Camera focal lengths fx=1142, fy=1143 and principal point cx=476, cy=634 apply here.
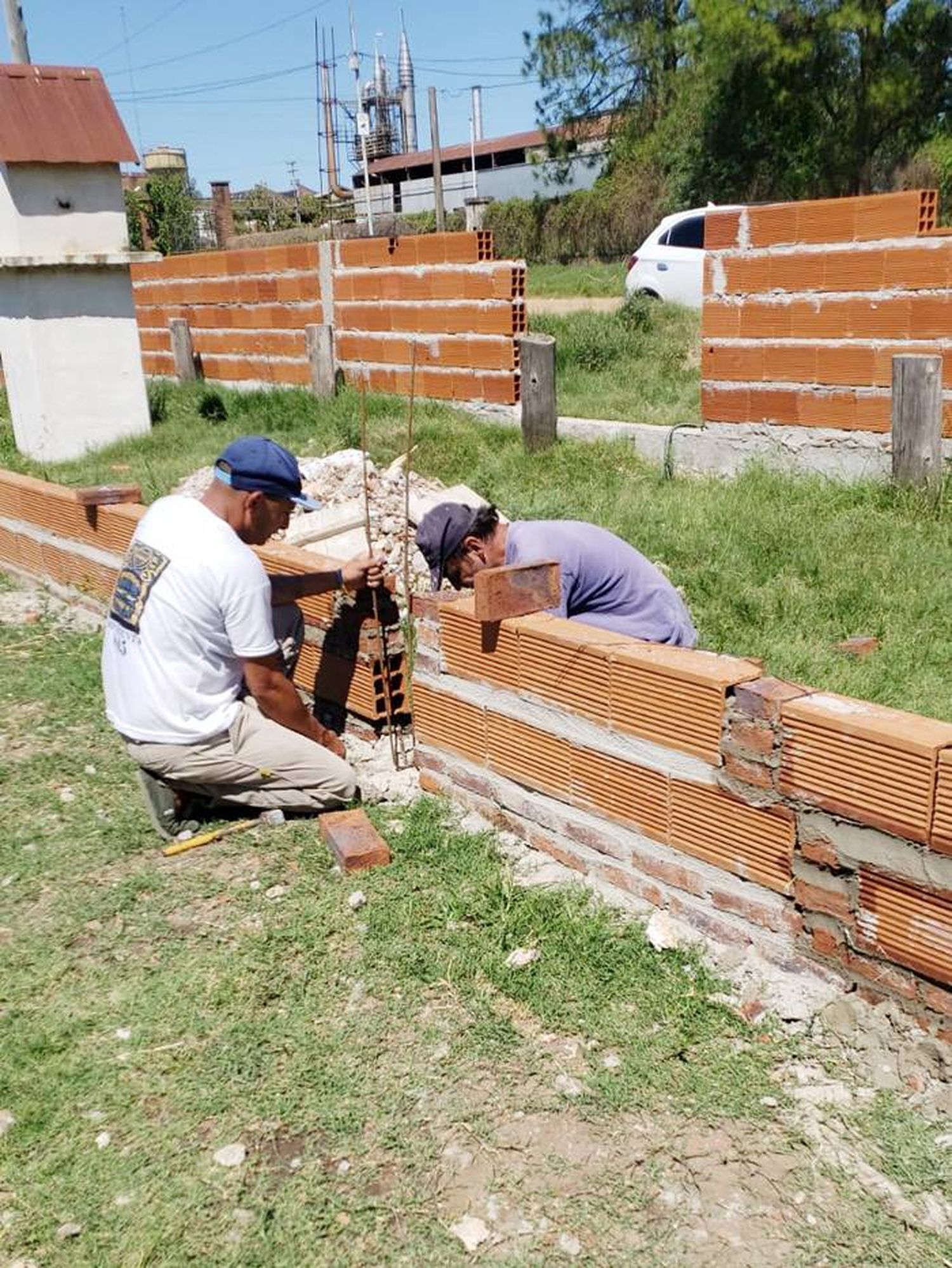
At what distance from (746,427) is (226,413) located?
6500 mm

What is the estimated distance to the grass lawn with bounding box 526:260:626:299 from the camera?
862 inches

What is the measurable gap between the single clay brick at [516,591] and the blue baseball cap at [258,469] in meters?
0.84

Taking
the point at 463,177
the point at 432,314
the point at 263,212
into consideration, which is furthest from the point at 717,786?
the point at 463,177

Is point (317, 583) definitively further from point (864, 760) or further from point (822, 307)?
point (822, 307)

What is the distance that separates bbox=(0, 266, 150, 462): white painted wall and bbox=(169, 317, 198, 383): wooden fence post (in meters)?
2.06

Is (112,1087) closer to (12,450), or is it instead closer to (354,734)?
(354,734)

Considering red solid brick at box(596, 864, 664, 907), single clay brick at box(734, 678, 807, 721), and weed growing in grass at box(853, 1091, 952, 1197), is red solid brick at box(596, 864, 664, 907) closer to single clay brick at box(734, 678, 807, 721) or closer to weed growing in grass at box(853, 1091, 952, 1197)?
single clay brick at box(734, 678, 807, 721)

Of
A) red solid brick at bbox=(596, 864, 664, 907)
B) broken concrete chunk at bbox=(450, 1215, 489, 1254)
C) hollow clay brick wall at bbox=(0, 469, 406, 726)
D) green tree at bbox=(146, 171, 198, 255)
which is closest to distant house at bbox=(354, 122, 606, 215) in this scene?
green tree at bbox=(146, 171, 198, 255)

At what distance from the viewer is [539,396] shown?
29.7 feet

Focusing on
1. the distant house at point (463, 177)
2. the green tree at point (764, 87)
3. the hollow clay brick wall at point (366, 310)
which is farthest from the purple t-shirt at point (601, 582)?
the distant house at point (463, 177)

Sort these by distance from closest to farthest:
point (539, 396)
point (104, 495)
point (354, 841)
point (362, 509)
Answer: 1. point (354, 841)
2. point (104, 495)
3. point (362, 509)
4. point (539, 396)

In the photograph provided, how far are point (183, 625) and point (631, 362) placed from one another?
9397 millimetres

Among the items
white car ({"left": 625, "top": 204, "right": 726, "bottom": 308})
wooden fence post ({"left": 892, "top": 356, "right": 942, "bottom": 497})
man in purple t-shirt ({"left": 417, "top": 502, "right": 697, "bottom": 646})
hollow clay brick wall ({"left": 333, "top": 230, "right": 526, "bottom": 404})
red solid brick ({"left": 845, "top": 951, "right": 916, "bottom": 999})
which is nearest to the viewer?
red solid brick ({"left": 845, "top": 951, "right": 916, "bottom": 999})

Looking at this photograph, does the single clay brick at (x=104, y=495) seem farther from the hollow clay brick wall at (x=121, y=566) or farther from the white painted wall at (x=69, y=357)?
the white painted wall at (x=69, y=357)
